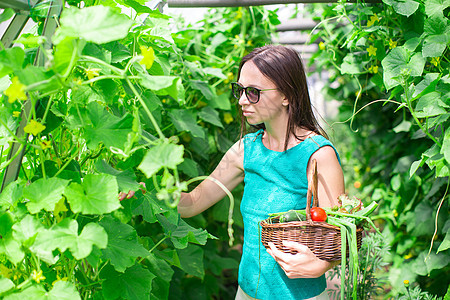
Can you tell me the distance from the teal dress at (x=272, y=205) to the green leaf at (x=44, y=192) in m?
0.56

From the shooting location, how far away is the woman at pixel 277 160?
1.15 metres

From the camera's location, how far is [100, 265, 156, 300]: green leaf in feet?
2.85

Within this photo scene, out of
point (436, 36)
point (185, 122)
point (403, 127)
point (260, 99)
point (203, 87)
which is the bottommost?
point (403, 127)

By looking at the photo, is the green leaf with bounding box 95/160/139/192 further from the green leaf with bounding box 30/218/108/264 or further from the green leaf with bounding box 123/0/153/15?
the green leaf with bounding box 123/0/153/15

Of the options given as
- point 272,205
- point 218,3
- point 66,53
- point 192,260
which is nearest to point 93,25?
point 66,53

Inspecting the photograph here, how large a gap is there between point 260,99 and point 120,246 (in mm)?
564

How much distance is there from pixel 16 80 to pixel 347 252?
2.59ft

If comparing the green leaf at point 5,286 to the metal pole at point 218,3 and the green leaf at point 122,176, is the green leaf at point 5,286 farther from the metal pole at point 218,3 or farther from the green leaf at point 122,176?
the metal pole at point 218,3

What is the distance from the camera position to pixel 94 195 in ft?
2.34

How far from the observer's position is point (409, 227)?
207cm

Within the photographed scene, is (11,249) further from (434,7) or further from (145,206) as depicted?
(434,7)

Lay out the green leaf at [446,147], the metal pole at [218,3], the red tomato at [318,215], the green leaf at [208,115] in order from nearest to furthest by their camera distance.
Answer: the red tomato at [318,215]
the green leaf at [446,147]
the metal pole at [218,3]
the green leaf at [208,115]

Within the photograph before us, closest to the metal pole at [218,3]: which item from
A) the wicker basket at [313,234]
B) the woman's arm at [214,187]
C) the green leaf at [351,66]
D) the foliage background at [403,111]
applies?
the foliage background at [403,111]

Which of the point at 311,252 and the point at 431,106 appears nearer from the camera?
the point at 311,252
